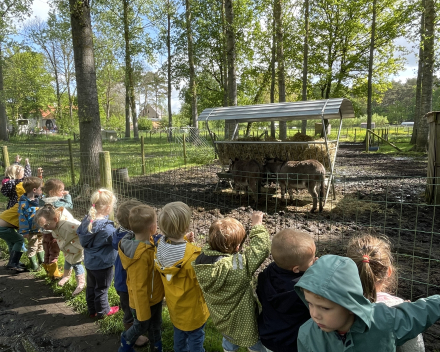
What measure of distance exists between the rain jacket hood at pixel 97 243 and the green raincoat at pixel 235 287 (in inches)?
56.8

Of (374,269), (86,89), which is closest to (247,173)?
(86,89)

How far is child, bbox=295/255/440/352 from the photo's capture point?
4.12ft

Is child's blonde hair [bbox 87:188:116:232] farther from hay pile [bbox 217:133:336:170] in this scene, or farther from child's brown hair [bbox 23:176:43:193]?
hay pile [bbox 217:133:336:170]

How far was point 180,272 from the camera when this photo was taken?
7.75 ft

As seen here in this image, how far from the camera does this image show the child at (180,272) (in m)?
2.35

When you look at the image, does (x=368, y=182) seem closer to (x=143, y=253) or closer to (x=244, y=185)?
(x=244, y=185)

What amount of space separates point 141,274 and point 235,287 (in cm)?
92

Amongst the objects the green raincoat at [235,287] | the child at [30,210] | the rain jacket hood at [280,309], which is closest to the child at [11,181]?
the child at [30,210]

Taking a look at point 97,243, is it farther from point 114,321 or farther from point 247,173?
point 247,173

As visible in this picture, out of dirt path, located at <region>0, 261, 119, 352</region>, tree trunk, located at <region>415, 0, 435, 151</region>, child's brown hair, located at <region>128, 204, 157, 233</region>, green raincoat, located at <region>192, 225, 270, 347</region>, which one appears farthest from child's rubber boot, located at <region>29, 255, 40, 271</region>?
tree trunk, located at <region>415, 0, 435, 151</region>

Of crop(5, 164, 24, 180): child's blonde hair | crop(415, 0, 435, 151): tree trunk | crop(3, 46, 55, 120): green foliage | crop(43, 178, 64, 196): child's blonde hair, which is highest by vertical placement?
crop(3, 46, 55, 120): green foliage

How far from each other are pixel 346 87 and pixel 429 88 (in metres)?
16.2

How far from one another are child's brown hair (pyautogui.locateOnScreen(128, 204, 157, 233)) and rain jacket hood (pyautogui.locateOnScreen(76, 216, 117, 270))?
74cm

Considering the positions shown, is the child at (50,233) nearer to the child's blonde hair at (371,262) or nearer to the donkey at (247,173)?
the child's blonde hair at (371,262)
